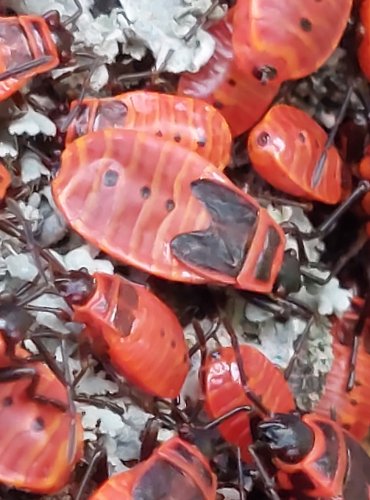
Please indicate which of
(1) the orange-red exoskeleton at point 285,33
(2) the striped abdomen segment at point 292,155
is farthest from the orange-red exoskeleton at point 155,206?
(1) the orange-red exoskeleton at point 285,33

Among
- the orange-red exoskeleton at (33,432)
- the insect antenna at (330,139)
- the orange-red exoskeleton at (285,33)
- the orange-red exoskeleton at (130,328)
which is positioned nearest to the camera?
the orange-red exoskeleton at (33,432)

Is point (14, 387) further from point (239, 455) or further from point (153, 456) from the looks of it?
point (239, 455)

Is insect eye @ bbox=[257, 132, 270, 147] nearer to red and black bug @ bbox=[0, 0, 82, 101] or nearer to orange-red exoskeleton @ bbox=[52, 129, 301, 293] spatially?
orange-red exoskeleton @ bbox=[52, 129, 301, 293]

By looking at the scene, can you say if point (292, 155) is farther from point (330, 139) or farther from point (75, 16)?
point (75, 16)

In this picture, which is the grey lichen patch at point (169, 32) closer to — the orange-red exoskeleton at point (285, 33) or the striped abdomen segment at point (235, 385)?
the orange-red exoskeleton at point (285, 33)

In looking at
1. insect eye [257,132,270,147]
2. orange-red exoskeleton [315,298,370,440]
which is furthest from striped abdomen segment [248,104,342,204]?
orange-red exoskeleton [315,298,370,440]

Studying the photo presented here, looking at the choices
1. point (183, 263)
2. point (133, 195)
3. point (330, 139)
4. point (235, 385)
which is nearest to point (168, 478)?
point (235, 385)
